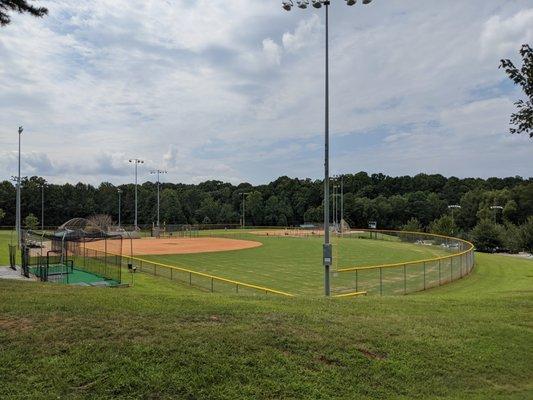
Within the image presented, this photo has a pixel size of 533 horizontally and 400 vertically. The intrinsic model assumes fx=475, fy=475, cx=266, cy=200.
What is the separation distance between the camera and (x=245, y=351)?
24.9ft

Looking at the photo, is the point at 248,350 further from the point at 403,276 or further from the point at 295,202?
the point at 295,202

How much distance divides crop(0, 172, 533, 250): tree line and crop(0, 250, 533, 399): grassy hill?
110661 millimetres

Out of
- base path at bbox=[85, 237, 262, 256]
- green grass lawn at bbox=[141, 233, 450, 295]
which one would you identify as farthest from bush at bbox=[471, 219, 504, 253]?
base path at bbox=[85, 237, 262, 256]

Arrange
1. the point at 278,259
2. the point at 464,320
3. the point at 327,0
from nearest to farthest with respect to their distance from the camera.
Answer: the point at 464,320, the point at 327,0, the point at 278,259

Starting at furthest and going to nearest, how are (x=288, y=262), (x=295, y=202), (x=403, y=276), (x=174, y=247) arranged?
1. (x=295, y=202)
2. (x=174, y=247)
3. (x=288, y=262)
4. (x=403, y=276)

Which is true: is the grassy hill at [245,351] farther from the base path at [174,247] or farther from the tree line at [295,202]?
the tree line at [295,202]

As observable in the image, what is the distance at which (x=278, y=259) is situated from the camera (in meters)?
46.0

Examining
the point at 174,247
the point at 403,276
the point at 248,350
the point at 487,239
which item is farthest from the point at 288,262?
the point at 487,239

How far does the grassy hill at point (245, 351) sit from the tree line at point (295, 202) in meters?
111

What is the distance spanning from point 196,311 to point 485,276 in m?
30.1

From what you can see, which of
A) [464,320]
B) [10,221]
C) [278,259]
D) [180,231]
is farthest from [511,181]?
[464,320]

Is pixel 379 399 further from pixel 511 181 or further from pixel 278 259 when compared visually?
pixel 511 181

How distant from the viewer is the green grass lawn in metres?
32.0

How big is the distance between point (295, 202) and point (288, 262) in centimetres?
11426
